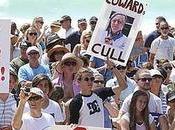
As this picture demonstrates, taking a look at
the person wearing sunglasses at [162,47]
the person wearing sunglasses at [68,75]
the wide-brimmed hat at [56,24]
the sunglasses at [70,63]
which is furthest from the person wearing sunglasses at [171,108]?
the wide-brimmed hat at [56,24]

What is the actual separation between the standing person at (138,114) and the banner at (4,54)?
167 centimetres

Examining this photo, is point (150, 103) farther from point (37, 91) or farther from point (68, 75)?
A: point (37, 91)

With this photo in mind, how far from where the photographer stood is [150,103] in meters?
9.51

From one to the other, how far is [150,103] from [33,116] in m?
1.91

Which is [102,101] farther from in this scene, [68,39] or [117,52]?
[68,39]

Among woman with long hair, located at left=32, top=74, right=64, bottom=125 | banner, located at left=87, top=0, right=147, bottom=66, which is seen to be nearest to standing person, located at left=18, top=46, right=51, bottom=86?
banner, located at left=87, top=0, right=147, bottom=66

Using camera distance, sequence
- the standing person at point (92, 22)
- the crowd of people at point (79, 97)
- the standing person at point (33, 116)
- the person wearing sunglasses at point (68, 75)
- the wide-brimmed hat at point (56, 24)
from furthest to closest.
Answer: the wide-brimmed hat at point (56, 24), the standing person at point (92, 22), the person wearing sunglasses at point (68, 75), the crowd of people at point (79, 97), the standing person at point (33, 116)

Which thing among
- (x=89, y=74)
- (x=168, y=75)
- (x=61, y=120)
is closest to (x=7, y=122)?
(x=61, y=120)

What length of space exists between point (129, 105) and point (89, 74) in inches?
26.2

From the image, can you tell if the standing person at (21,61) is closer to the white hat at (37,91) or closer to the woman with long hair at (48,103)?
the woman with long hair at (48,103)

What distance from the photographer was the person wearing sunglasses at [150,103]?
9188mm

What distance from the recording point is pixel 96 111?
901 cm

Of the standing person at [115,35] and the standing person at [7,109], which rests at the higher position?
the standing person at [115,35]

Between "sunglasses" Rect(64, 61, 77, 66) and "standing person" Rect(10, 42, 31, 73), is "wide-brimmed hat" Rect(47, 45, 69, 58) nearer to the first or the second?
"standing person" Rect(10, 42, 31, 73)
